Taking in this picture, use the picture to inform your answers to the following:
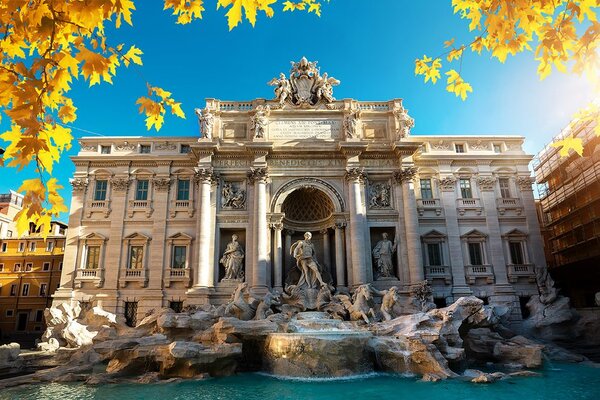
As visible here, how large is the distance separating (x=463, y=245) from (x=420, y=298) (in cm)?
548

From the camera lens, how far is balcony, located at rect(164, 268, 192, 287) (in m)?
23.4

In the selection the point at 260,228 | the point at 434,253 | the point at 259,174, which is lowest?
the point at 434,253

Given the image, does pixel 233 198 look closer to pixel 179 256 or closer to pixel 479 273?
pixel 179 256

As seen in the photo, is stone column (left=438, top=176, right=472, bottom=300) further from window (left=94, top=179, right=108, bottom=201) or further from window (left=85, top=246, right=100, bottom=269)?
window (left=94, top=179, right=108, bottom=201)

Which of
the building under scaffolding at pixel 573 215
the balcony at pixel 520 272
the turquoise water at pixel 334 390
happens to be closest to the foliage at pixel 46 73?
the turquoise water at pixel 334 390

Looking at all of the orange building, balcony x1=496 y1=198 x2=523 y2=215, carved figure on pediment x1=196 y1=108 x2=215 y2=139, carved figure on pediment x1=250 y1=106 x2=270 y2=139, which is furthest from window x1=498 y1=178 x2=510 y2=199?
the orange building

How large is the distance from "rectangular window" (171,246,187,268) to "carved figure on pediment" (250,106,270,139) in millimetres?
8515

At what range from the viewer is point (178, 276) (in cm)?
2355

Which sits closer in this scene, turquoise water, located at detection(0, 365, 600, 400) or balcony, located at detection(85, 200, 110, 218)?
turquoise water, located at detection(0, 365, 600, 400)

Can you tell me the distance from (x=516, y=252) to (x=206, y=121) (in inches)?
857

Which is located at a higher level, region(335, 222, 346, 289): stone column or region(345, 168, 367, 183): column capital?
region(345, 168, 367, 183): column capital

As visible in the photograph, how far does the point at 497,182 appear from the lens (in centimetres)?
2606

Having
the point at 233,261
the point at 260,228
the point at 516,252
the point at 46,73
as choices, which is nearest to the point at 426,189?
the point at 516,252

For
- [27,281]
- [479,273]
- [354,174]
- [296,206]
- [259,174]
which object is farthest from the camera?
[27,281]
